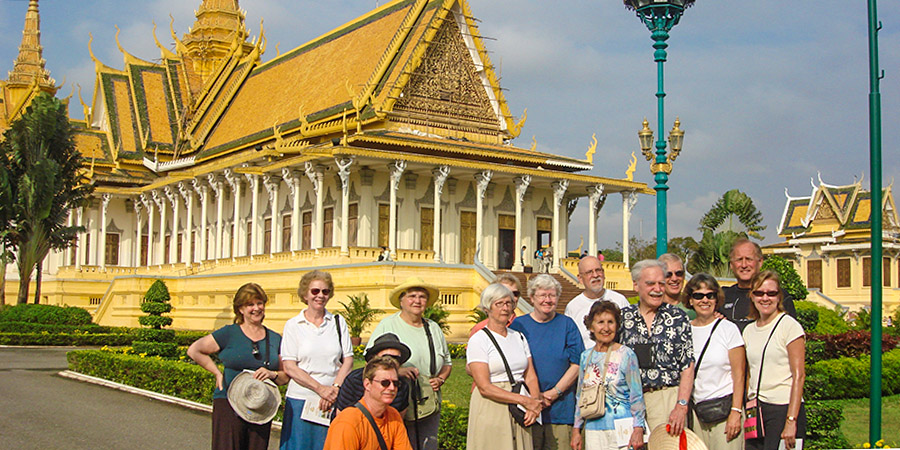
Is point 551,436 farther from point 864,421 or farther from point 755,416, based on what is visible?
point 864,421

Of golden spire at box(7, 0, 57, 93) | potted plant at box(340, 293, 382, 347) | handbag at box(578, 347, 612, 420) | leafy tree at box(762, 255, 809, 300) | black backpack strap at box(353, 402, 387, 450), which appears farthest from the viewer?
golden spire at box(7, 0, 57, 93)

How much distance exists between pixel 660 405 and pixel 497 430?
111cm

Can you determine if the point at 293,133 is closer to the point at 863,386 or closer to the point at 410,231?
the point at 410,231

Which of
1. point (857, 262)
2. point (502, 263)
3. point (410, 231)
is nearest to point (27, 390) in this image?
point (410, 231)

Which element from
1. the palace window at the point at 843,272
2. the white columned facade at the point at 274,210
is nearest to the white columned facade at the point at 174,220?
the white columned facade at the point at 274,210

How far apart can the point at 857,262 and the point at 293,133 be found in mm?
26558

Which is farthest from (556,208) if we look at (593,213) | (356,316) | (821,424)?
(821,424)

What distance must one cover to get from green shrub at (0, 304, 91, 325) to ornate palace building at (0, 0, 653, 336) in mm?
3252

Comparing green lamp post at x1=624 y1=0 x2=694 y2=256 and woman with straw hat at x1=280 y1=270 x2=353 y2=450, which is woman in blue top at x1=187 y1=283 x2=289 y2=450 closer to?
woman with straw hat at x1=280 y1=270 x2=353 y2=450

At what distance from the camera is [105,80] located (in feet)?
148

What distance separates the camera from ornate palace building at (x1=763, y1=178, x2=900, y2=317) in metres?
43.8

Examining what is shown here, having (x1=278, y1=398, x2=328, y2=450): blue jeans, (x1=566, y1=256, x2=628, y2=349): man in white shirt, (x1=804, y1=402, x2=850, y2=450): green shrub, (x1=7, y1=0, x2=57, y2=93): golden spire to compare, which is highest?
(x1=7, y1=0, x2=57, y2=93): golden spire

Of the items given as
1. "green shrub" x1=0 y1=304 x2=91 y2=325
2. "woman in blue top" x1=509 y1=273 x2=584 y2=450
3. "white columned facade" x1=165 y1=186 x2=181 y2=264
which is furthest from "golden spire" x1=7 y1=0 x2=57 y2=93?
"woman in blue top" x1=509 y1=273 x2=584 y2=450

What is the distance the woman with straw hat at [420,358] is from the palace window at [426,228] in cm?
2303
